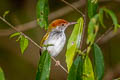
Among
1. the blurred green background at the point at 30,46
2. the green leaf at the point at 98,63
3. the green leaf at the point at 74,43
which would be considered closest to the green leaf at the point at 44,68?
the green leaf at the point at 74,43

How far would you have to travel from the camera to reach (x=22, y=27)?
8.10 m

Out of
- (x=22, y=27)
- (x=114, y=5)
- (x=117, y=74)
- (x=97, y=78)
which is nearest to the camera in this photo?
(x=97, y=78)

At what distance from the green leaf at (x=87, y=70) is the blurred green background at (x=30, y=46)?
5048 mm

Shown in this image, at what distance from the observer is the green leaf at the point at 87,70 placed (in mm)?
3645

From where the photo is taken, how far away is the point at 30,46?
30.7 feet

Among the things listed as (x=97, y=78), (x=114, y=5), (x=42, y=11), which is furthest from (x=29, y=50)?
(x=97, y=78)

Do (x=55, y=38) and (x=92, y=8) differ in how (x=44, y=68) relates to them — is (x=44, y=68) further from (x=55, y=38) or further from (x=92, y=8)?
(x=55, y=38)

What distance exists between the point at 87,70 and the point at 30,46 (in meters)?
5.71

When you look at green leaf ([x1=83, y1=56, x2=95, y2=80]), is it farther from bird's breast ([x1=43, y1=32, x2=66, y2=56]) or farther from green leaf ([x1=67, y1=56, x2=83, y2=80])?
bird's breast ([x1=43, y1=32, x2=66, y2=56])

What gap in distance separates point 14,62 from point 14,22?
1220 mm

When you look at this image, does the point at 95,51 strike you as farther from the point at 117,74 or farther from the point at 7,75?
the point at 7,75

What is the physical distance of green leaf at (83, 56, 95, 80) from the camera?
12.0 ft

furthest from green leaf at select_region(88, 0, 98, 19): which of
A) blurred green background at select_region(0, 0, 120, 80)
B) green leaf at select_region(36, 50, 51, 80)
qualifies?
blurred green background at select_region(0, 0, 120, 80)

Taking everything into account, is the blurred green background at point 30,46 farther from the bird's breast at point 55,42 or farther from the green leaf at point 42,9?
the green leaf at point 42,9
